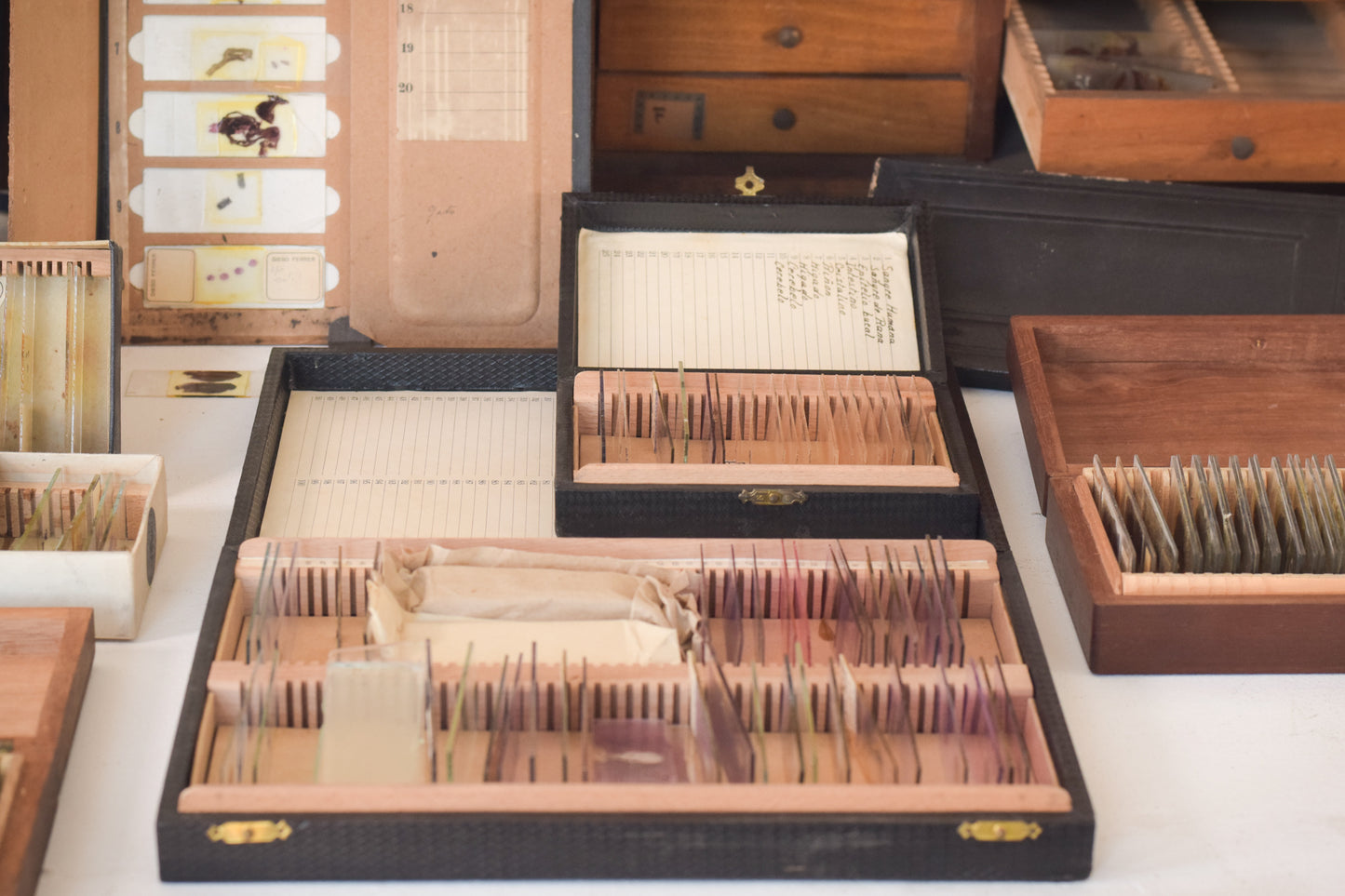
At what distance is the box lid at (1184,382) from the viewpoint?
5.98 ft

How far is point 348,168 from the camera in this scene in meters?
2.00

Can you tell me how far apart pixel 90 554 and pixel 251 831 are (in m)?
0.40

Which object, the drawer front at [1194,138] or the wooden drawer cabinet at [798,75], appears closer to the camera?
the drawer front at [1194,138]

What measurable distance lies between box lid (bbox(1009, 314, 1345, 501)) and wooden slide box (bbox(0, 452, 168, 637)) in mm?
1032

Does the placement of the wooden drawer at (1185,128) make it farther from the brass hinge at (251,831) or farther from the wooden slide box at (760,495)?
the brass hinge at (251,831)

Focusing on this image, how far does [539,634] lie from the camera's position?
1422mm

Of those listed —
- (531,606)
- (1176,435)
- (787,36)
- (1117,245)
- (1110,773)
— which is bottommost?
(1110,773)

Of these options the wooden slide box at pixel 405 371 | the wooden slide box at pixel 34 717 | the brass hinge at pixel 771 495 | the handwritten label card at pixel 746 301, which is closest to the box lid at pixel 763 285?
the handwritten label card at pixel 746 301

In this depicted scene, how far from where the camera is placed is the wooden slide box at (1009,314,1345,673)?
1461mm

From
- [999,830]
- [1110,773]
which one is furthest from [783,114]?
[999,830]

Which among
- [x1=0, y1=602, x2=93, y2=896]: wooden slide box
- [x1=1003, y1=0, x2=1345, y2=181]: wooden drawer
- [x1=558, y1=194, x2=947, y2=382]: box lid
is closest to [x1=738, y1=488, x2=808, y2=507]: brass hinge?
[x1=558, y1=194, x2=947, y2=382]: box lid

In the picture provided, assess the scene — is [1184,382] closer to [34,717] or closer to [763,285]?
[763,285]

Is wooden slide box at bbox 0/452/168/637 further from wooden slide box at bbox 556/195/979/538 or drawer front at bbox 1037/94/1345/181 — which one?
drawer front at bbox 1037/94/1345/181

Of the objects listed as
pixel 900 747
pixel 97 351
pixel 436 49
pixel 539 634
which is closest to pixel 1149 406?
pixel 900 747
